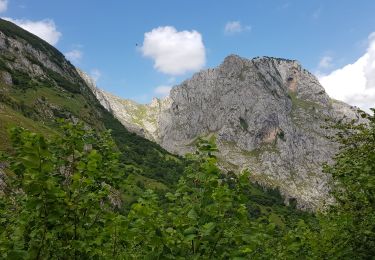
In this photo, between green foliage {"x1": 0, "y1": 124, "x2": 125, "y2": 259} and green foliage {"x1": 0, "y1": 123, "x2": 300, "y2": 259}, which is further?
green foliage {"x1": 0, "y1": 123, "x2": 300, "y2": 259}

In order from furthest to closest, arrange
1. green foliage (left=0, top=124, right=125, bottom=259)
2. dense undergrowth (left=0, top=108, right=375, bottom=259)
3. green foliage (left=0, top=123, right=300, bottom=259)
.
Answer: green foliage (left=0, top=123, right=300, bottom=259) → dense undergrowth (left=0, top=108, right=375, bottom=259) → green foliage (left=0, top=124, right=125, bottom=259)

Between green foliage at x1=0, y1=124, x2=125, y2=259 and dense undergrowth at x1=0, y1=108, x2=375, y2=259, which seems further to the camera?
dense undergrowth at x1=0, y1=108, x2=375, y2=259

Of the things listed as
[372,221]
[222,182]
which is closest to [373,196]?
[372,221]

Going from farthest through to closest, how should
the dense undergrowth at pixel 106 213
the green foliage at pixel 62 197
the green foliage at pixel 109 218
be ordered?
the green foliage at pixel 109 218 → the dense undergrowth at pixel 106 213 → the green foliage at pixel 62 197

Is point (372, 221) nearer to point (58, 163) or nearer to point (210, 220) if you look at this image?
point (210, 220)

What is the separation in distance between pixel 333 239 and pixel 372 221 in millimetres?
2721

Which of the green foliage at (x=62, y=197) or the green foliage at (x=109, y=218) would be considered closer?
the green foliage at (x=62, y=197)

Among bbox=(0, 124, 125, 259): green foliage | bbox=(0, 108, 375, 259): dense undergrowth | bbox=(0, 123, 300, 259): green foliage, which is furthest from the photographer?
bbox=(0, 123, 300, 259): green foliage

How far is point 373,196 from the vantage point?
13.2 m

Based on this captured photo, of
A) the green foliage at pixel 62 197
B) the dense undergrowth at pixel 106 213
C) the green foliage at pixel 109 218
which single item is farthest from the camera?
the green foliage at pixel 109 218

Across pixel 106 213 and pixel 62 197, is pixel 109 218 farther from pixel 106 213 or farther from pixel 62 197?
pixel 62 197

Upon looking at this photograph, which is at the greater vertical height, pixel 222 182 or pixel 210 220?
pixel 222 182

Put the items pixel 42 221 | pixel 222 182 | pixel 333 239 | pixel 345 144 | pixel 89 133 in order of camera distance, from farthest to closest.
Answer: pixel 345 144, pixel 333 239, pixel 89 133, pixel 222 182, pixel 42 221

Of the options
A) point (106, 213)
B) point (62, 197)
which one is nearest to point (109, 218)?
point (106, 213)
